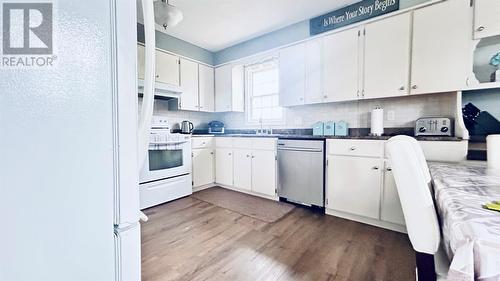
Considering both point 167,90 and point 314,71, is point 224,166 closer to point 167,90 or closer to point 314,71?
point 167,90

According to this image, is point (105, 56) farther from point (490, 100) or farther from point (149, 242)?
point (490, 100)

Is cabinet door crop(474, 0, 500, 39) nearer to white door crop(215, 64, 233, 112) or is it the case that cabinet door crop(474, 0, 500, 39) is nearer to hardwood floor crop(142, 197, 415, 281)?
hardwood floor crop(142, 197, 415, 281)

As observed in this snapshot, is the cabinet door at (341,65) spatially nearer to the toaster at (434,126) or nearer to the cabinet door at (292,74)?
the cabinet door at (292,74)

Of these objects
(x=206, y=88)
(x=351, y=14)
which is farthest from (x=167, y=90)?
(x=351, y=14)

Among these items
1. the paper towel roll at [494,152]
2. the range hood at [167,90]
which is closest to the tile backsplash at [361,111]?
the range hood at [167,90]

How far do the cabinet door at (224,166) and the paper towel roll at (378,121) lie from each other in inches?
80.6

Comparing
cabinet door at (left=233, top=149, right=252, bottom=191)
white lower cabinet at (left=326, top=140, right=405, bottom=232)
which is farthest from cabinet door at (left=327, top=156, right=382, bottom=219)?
cabinet door at (left=233, top=149, right=252, bottom=191)

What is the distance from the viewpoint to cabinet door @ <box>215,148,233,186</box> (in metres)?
3.39

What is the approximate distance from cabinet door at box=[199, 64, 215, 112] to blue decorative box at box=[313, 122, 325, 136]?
2077mm

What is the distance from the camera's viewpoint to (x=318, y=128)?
9.29 feet

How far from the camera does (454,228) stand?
0.51 meters

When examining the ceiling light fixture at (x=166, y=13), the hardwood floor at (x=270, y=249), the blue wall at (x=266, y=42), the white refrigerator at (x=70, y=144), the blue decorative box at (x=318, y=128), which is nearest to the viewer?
the white refrigerator at (x=70, y=144)

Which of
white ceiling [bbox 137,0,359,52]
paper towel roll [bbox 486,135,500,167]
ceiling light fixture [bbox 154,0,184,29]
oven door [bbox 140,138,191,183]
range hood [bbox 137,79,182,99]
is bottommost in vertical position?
oven door [bbox 140,138,191,183]

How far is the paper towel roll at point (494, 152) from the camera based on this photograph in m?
1.13
